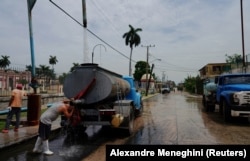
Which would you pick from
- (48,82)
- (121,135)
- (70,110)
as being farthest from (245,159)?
(48,82)

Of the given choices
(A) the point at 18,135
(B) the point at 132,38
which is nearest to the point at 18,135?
(A) the point at 18,135

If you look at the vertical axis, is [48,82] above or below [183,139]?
above

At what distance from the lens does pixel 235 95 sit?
13.5m

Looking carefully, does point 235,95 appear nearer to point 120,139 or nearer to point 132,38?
point 120,139

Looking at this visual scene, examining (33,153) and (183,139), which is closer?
(33,153)

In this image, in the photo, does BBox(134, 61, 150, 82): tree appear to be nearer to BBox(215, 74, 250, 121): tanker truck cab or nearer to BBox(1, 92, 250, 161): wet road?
BBox(215, 74, 250, 121): tanker truck cab

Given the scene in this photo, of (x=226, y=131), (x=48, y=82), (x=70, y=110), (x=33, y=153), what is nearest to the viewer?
(x=33, y=153)

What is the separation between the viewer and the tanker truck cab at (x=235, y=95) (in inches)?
526

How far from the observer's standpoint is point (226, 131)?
38.7ft

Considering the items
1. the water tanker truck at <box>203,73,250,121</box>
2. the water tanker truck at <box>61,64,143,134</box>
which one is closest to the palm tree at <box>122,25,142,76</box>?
the water tanker truck at <box>203,73,250,121</box>

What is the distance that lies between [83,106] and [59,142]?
1.47 meters

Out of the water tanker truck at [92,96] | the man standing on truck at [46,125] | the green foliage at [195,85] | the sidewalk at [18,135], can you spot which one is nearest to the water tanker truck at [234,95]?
the water tanker truck at [92,96]

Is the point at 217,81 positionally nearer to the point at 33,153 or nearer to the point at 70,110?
the point at 70,110

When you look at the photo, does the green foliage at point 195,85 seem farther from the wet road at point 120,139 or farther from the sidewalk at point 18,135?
the sidewalk at point 18,135
